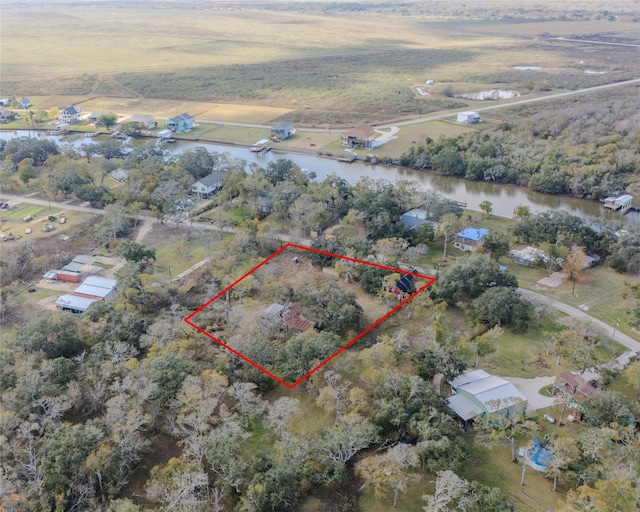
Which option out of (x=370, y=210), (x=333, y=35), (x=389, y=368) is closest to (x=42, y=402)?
(x=389, y=368)

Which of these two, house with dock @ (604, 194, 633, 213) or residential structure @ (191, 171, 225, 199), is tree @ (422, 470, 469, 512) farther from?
house with dock @ (604, 194, 633, 213)

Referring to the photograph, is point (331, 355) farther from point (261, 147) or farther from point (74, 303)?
point (261, 147)

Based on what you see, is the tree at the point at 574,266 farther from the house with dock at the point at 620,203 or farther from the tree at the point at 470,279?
the house with dock at the point at 620,203

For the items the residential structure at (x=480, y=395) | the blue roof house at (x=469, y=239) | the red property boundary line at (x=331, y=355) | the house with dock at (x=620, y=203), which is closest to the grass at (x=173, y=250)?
the red property boundary line at (x=331, y=355)

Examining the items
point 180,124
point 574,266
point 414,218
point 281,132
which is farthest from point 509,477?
point 180,124

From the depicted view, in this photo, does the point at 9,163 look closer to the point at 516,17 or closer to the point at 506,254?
the point at 506,254

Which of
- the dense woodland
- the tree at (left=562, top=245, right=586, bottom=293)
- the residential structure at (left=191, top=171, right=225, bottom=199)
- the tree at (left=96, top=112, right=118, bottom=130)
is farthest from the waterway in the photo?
the tree at (left=96, top=112, right=118, bottom=130)
